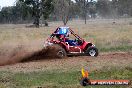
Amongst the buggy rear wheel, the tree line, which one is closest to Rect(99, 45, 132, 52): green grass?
the buggy rear wheel

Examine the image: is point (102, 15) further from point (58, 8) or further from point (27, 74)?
point (27, 74)

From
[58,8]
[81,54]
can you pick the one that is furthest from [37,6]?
[81,54]

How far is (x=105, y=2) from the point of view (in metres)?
150

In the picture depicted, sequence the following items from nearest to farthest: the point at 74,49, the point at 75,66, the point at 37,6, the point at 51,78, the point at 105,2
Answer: the point at 51,78 < the point at 75,66 < the point at 74,49 < the point at 37,6 < the point at 105,2

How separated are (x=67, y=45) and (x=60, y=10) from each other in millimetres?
66144

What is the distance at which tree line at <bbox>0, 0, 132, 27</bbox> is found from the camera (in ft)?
270

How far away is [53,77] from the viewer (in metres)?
12.8

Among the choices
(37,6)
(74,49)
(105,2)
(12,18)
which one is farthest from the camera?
(105,2)

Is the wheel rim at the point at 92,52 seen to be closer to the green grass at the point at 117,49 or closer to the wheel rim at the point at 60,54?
the wheel rim at the point at 60,54

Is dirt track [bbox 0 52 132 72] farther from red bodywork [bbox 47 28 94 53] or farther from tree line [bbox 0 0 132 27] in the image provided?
tree line [bbox 0 0 132 27]

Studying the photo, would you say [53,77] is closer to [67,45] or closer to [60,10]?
[67,45]

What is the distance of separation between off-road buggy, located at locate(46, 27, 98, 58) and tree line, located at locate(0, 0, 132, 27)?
58558mm

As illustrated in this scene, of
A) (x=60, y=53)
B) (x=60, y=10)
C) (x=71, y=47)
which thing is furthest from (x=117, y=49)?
(x=60, y=10)

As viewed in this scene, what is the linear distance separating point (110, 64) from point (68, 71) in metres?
2.41
